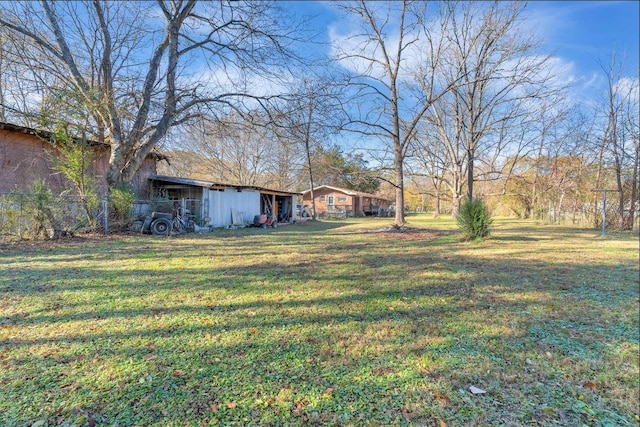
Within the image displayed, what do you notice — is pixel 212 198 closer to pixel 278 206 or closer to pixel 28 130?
pixel 28 130

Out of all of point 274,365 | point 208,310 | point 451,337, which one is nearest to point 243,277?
point 208,310

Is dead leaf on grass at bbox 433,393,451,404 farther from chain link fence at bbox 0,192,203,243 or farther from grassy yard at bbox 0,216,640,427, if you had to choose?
chain link fence at bbox 0,192,203,243

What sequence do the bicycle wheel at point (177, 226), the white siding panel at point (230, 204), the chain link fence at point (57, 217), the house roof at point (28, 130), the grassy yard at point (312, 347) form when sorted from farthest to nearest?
the white siding panel at point (230, 204) < the bicycle wheel at point (177, 226) < the house roof at point (28, 130) < the chain link fence at point (57, 217) < the grassy yard at point (312, 347)

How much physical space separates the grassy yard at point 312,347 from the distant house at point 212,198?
375 inches

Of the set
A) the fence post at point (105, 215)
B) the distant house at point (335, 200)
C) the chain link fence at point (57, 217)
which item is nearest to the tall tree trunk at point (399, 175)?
the chain link fence at point (57, 217)

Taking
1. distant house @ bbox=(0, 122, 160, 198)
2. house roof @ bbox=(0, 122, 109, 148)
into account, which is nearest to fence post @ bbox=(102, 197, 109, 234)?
distant house @ bbox=(0, 122, 160, 198)

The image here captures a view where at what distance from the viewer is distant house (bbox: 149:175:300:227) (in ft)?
50.3

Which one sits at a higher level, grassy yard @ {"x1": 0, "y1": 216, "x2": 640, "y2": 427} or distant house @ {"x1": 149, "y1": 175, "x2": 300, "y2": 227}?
distant house @ {"x1": 149, "y1": 175, "x2": 300, "y2": 227}

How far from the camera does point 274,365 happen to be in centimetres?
262

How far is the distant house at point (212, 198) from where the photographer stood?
15.3 m

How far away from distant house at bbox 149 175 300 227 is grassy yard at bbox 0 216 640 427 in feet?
31.3

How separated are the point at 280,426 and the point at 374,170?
14.9 m

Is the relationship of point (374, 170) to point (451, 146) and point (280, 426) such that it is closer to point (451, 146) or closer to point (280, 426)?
point (451, 146)

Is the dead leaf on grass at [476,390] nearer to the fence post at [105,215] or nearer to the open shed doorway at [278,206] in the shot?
the fence post at [105,215]
